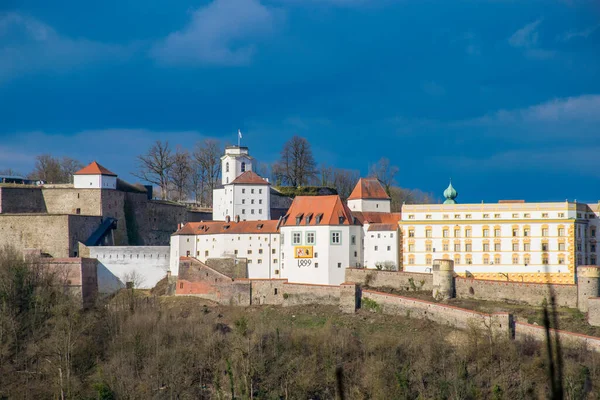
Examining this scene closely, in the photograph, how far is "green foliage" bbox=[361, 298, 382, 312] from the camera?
5020 centimetres

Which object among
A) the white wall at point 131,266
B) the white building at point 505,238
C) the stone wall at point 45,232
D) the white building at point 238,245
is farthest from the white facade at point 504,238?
the stone wall at point 45,232

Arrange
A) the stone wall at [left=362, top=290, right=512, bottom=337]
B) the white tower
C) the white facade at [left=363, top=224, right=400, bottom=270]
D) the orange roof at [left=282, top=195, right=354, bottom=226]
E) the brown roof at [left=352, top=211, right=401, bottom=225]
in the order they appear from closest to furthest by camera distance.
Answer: the stone wall at [left=362, top=290, right=512, bottom=337] → the orange roof at [left=282, top=195, right=354, bottom=226] → the white facade at [left=363, top=224, right=400, bottom=270] → the brown roof at [left=352, top=211, right=401, bottom=225] → the white tower

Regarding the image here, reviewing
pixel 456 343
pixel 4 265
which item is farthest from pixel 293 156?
pixel 456 343

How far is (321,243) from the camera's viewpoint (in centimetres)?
5553

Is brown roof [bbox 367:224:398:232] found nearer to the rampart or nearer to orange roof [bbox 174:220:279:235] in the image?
orange roof [bbox 174:220:279:235]

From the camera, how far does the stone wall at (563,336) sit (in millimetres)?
41438

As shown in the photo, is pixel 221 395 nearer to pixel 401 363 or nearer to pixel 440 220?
pixel 401 363

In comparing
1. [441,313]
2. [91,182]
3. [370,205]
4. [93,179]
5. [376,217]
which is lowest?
[441,313]

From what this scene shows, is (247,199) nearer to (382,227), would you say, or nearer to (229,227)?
(229,227)

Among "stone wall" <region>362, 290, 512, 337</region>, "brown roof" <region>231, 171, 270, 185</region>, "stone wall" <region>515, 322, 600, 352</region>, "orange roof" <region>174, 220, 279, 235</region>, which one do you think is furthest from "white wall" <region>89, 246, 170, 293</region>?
"stone wall" <region>515, 322, 600, 352</region>

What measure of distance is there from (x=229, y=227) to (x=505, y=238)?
1880 centimetres

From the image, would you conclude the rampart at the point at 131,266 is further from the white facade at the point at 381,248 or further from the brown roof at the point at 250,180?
the white facade at the point at 381,248

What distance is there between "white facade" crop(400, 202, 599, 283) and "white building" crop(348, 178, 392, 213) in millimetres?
6537

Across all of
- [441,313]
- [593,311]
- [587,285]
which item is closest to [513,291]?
[587,285]
